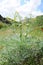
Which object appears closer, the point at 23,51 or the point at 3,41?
the point at 23,51

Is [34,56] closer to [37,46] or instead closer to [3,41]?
[37,46]

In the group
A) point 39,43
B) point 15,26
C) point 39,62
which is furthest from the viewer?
point 15,26

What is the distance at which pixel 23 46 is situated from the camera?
4902mm

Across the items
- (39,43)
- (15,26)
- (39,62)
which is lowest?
(39,62)

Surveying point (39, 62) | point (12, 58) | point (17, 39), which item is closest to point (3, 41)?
point (17, 39)

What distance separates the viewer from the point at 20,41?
498cm

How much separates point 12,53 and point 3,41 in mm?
631

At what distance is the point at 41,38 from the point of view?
17.3ft

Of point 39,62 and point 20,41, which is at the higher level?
point 20,41

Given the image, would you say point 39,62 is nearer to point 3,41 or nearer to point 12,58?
point 12,58

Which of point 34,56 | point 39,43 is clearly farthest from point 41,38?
point 34,56

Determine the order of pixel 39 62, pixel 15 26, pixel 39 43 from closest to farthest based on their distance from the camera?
pixel 39 62 → pixel 39 43 → pixel 15 26

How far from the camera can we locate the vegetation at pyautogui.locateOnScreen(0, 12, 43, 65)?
4750mm

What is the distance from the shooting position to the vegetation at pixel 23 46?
475 centimetres
